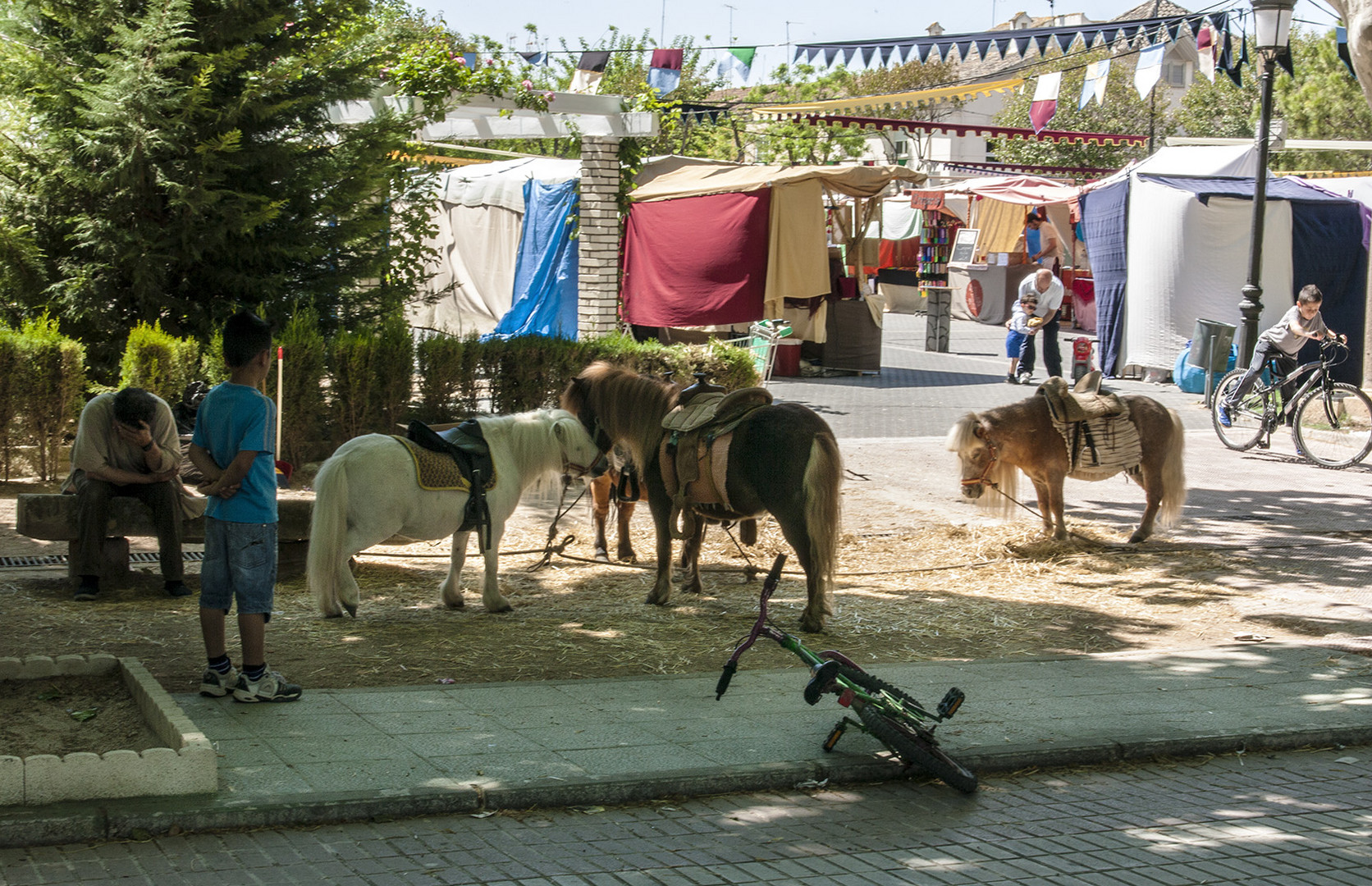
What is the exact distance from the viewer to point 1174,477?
9.81 metres

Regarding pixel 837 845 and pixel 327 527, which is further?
pixel 327 527

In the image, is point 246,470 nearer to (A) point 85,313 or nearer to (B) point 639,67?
(A) point 85,313

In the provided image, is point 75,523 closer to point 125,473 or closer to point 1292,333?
point 125,473

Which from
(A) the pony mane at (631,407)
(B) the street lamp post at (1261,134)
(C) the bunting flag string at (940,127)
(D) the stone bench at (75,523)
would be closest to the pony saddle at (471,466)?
(A) the pony mane at (631,407)

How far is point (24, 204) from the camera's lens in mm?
11578

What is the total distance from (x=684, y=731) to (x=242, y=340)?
8.41 feet

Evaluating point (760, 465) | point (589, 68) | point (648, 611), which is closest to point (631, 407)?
point (760, 465)

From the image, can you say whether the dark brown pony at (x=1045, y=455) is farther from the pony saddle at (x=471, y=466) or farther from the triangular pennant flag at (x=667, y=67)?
the triangular pennant flag at (x=667, y=67)

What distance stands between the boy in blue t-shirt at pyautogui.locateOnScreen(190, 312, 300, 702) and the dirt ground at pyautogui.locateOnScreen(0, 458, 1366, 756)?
1.46ft

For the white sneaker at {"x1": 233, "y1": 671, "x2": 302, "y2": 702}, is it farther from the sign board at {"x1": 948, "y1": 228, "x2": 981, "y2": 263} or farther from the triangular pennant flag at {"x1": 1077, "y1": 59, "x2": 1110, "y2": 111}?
the sign board at {"x1": 948, "y1": 228, "x2": 981, "y2": 263}

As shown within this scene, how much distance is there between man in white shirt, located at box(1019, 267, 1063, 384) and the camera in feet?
63.5

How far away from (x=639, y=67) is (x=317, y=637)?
31.8 meters

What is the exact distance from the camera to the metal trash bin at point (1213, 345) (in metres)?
16.6

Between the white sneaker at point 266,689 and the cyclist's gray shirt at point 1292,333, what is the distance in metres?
12.6
